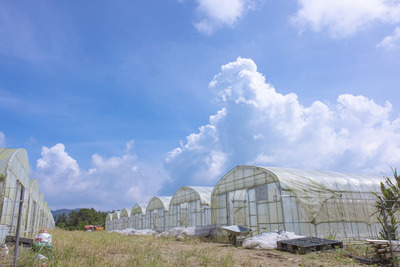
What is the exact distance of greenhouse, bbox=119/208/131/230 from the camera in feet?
152

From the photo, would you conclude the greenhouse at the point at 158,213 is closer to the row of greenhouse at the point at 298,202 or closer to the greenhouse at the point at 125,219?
the greenhouse at the point at 125,219

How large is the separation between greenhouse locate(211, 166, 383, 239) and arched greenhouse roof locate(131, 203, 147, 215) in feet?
74.5

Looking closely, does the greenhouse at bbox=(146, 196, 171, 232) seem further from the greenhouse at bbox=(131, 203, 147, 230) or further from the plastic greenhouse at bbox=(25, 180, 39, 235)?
the plastic greenhouse at bbox=(25, 180, 39, 235)

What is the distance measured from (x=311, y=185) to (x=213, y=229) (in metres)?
7.29

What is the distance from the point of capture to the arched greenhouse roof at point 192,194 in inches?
1043

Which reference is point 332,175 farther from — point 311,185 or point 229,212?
point 229,212

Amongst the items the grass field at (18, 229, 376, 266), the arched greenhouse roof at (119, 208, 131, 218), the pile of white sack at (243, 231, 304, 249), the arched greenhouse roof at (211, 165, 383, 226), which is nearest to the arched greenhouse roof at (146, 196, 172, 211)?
the arched greenhouse roof at (119, 208, 131, 218)

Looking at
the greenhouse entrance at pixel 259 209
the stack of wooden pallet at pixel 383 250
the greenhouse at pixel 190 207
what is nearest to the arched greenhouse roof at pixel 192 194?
the greenhouse at pixel 190 207

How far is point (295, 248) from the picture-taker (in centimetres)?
1153

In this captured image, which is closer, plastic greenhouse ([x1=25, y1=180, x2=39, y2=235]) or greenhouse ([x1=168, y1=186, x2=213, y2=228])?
plastic greenhouse ([x1=25, y1=180, x2=39, y2=235])

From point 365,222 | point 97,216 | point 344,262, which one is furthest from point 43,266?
point 97,216

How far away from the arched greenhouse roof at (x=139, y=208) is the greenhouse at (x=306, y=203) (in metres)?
22.7

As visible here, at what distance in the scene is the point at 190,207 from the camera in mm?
27891

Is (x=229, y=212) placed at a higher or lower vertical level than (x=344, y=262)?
higher
